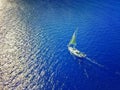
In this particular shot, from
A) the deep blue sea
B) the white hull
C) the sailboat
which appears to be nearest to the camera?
Answer: the deep blue sea

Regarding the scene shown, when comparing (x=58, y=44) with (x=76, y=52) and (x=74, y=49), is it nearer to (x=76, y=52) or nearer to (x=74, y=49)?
(x=74, y=49)

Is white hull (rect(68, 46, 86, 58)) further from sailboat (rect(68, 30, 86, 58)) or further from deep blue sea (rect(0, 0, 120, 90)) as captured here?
deep blue sea (rect(0, 0, 120, 90))

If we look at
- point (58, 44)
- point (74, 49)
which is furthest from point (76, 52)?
point (58, 44)

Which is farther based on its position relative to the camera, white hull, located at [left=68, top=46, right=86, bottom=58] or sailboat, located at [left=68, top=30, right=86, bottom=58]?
sailboat, located at [left=68, top=30, right=86, bottom=58]

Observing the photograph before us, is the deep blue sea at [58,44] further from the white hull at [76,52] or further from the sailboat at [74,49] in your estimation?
the sailboat at [74,49]

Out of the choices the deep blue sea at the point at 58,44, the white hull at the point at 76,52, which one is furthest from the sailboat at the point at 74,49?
the deep blue sea at the point at 58,44

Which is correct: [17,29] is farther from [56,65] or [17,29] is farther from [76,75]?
[76,75]

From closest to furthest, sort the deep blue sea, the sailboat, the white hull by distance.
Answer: the deep blue sea → the white hull → the sailboat

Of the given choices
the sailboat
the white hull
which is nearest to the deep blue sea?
the white hull
